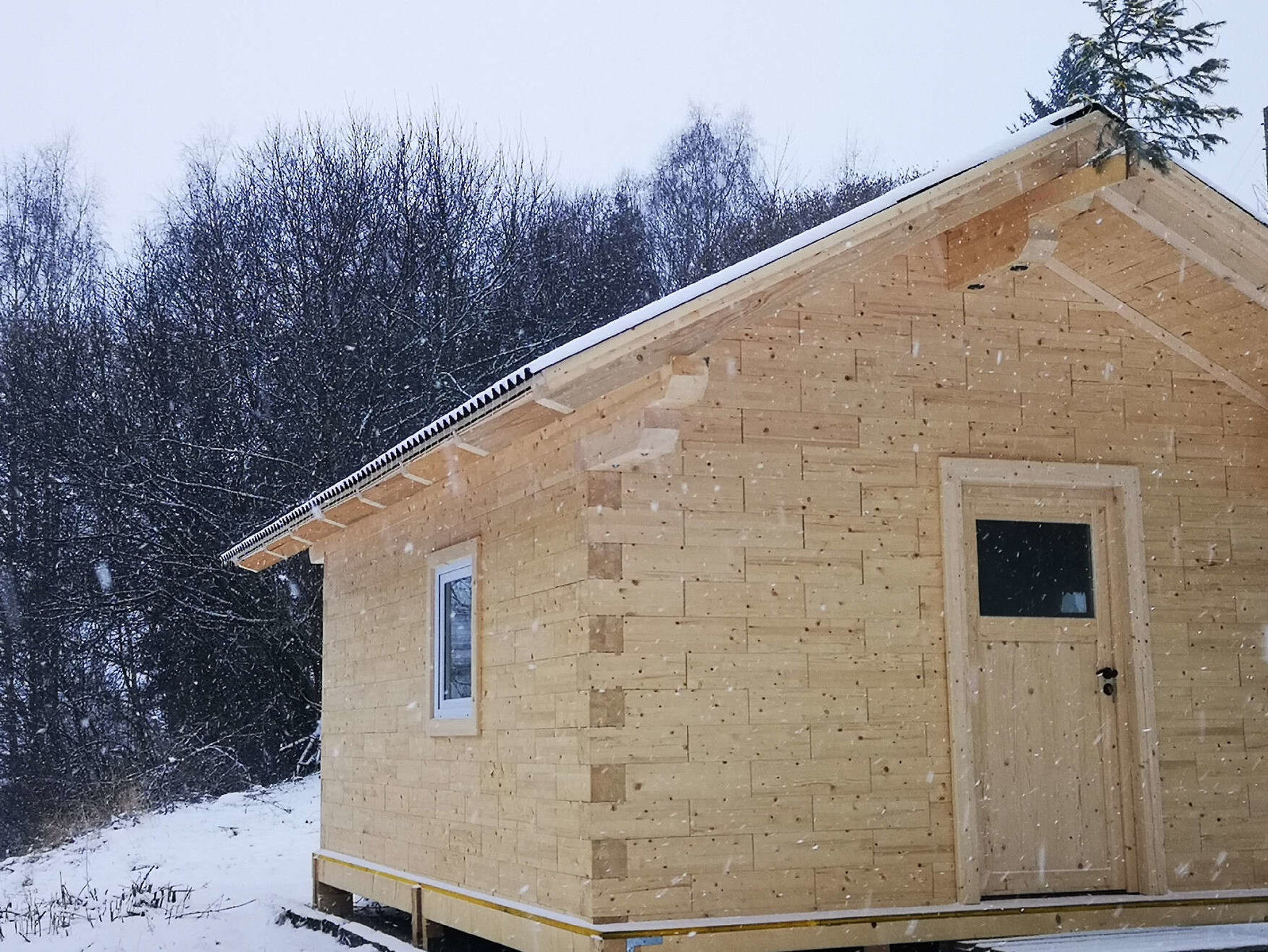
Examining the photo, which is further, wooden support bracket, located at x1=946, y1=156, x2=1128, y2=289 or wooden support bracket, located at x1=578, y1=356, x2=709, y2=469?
wooden support bracket, located at x1=946, y1=156, x2=1128, y2=289

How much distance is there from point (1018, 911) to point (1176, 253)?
12.0ft

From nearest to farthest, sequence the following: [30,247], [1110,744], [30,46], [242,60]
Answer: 1. [1110,744]
2. [30,247]
3. [30,46]
4. [242,60]

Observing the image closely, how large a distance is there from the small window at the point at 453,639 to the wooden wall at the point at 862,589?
2027 mm

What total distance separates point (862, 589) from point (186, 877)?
10141mm

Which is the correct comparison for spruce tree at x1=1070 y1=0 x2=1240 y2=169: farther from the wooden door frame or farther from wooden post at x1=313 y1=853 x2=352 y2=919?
wooden post at x1=313 y1=853 x2=352 y2=919

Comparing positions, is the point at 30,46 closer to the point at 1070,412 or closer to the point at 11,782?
the point at 11,782

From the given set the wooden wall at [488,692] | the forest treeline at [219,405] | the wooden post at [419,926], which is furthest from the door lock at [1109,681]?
the forest treeline at [219,405]

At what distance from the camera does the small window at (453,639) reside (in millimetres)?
9070

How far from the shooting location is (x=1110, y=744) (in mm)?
8062

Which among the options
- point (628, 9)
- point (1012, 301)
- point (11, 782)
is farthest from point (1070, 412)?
point (628, 9)

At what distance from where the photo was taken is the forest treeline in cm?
2225

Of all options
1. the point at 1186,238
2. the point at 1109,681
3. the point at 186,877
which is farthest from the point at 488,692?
the point at 186,877

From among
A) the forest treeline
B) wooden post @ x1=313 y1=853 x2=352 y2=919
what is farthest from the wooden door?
the forest treeline

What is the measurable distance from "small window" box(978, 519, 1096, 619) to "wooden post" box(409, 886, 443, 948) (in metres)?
4.04
